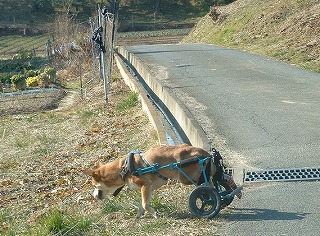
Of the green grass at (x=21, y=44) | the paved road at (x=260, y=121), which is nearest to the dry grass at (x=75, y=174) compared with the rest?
the paved road at (x=260, y=121)

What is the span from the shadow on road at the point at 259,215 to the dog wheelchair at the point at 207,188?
0.15 meters

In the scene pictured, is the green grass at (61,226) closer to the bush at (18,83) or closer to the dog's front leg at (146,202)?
the dog's front leg at (146,202)

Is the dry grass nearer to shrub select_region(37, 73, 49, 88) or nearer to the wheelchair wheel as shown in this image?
the wheelchair wheel

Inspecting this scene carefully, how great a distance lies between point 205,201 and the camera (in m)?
6.24

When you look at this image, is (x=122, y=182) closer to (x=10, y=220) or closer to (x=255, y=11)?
(x=10, y=220)

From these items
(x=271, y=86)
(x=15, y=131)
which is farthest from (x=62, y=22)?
(x=271, y=86)

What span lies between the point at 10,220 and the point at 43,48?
135 ft

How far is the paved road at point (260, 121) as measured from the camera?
6.27 m

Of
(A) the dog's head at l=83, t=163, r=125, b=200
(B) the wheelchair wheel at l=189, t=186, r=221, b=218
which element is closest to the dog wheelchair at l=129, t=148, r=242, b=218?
(B) the wheelchair wheel at l=189, t=186, r=221, b=218

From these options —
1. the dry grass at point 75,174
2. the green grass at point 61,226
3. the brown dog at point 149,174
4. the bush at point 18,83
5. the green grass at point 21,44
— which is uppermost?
the brown dog at point 149,174

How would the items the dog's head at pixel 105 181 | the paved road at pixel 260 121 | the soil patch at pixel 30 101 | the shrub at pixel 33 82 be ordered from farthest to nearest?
the shrub at pixel 33 82, the soil patch at pixel 30 101, the dog's head at pixel 105 181, the paved road at pixel 260 121

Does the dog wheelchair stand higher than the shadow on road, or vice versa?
the dog wheelchair

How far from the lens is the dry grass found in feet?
20.4

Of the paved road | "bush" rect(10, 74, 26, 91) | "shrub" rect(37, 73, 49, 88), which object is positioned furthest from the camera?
"bush" rect(10, 74, 26, 91)
